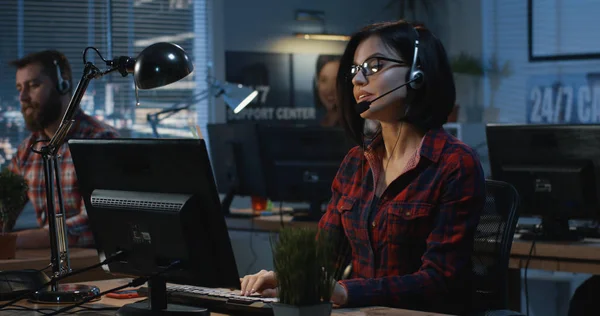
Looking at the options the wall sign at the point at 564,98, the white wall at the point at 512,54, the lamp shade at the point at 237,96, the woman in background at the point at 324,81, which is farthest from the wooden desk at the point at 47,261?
the white wall at the point at 512,54

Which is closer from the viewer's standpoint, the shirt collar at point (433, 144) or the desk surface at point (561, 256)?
the shirt collar at point (433, 144)

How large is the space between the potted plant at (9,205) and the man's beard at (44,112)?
0.63 meters

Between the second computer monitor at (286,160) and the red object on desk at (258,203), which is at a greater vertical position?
the second computer monitor at (286,160)

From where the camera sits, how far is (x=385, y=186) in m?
2.36

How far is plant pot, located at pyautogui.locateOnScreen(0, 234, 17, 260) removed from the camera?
3.10 metres

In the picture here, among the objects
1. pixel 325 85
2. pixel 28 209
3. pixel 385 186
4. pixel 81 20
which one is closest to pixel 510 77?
pixel 325 85

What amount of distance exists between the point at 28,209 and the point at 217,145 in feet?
4.77

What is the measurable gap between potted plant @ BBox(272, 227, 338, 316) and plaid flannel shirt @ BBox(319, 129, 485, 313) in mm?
537

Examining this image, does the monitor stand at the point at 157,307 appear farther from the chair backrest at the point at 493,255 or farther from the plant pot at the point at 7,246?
the plant pot at the point at 7,246

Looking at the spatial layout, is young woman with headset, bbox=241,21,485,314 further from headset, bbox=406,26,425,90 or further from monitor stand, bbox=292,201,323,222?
monitor stand, bbox=292,201,323,222

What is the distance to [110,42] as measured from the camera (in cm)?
589

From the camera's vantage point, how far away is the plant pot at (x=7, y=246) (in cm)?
310

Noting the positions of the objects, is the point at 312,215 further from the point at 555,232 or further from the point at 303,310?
the point at 303,310

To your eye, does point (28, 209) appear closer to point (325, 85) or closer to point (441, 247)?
point (325, 85)
